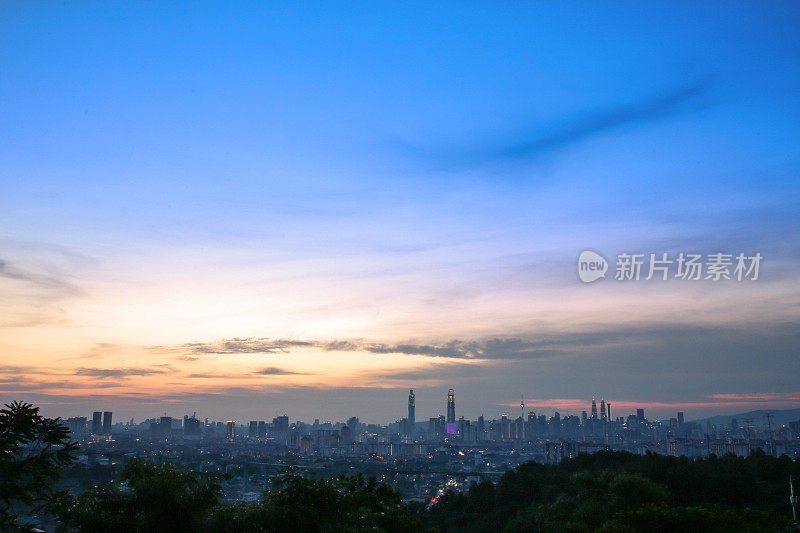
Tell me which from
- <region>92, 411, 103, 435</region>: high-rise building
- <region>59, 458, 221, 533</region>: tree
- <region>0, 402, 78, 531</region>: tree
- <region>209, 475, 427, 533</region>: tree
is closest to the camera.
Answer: <region>0, 402, 78, 531</region>: tree

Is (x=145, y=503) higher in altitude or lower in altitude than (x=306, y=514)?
higher

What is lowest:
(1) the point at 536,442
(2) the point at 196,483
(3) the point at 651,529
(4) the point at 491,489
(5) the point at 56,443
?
(1) the point at 536,442

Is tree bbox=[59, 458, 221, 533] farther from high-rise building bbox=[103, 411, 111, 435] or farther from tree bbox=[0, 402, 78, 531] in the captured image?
high-rise building bbox=[103, 411, 111, 435]

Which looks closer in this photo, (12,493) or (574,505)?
(12,493)

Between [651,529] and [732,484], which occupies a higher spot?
[651,529]

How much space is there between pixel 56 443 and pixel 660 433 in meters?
214

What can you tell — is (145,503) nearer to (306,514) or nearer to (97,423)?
(306,514)

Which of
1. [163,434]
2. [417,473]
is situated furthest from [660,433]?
[163,434]

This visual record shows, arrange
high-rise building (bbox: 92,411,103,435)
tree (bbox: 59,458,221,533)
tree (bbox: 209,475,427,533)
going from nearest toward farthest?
tree (bbox: 59,458,221,533) → tree (bbox: 209,475,427,533) → high-rise building (bbox: 92,411,103,435)

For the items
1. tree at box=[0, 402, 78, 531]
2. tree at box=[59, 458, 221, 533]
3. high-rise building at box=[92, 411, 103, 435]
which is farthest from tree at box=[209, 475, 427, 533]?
high-rise building at box=[92, 411, 103, 435]

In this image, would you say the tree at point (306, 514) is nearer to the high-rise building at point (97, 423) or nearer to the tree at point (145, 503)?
the tree at point (145, 503)

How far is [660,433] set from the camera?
193500mm

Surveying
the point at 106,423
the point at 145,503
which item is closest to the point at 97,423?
the point at 106,423

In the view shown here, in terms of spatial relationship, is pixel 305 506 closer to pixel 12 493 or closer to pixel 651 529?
pixel 12 493
